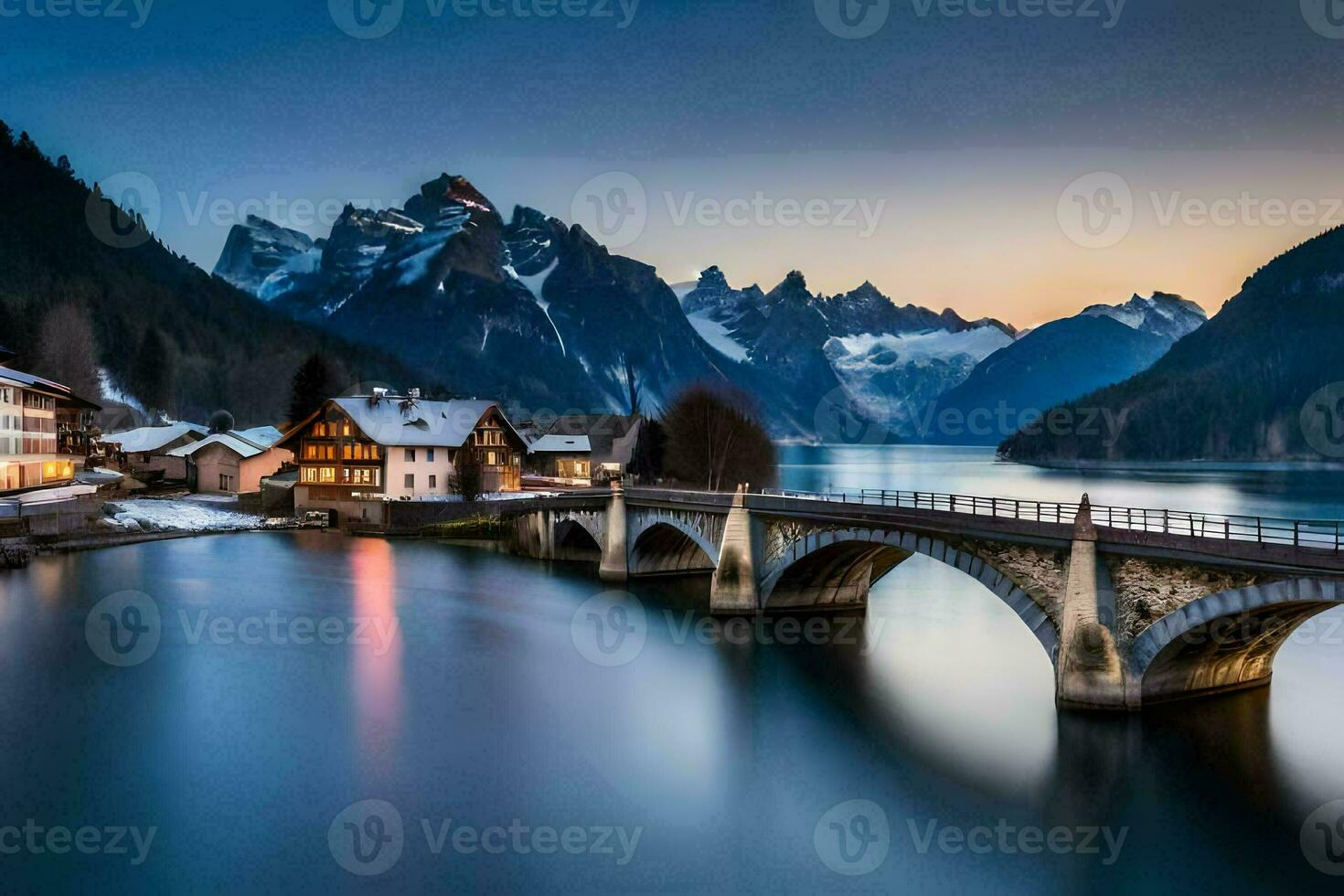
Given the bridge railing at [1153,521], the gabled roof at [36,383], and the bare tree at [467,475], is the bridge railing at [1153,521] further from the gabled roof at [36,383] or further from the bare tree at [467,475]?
the gabled roof at [36,383]

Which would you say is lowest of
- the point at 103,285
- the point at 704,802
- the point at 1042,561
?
the point at 704,802

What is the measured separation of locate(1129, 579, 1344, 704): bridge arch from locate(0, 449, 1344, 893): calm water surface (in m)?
1.09

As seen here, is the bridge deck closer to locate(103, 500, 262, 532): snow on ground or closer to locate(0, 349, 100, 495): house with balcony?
locate(103, 500, 262, 532): snow on ground

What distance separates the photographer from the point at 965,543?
124 ft

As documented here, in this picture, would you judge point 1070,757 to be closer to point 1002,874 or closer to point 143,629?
point 1002,874

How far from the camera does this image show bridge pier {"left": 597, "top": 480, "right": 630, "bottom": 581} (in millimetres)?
66812

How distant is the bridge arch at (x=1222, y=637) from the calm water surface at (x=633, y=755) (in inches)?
42.9

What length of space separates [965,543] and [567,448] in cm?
8755

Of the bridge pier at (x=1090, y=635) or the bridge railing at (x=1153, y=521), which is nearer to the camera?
the bridge railing at (x=1153, y=521)

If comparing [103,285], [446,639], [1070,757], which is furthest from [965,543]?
[103,285]

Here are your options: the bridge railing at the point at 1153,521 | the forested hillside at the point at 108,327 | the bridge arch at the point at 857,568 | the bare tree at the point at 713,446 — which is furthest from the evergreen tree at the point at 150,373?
the bridge arch at the point at 857,568

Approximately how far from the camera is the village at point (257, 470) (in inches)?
3093

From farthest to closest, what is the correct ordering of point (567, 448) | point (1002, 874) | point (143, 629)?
point (567, 448) < point (143, 629) < point (1002, 874)

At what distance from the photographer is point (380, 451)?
95.6 meters
